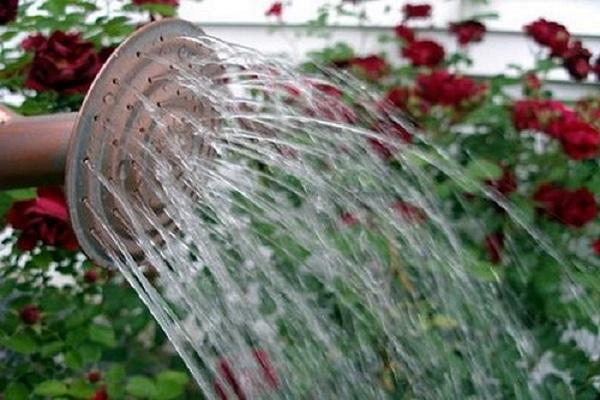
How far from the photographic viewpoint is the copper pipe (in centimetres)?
154

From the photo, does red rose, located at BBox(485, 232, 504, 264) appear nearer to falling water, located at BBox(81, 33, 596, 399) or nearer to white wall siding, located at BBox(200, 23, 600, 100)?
falling water, located at BBox(81, 33, 596, 399)

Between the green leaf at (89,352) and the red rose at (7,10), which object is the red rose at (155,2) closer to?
the red rose at (7,10)

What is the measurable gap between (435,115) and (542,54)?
695mm

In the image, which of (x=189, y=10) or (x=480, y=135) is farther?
(x=189, y=10)

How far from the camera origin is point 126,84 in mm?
1569

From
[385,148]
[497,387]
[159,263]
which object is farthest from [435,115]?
[159,263]

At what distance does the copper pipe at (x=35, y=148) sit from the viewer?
5.06 feet

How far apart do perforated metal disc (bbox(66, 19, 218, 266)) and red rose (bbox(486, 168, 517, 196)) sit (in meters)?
1.14

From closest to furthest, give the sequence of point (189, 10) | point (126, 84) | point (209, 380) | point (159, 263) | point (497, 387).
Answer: point (126, 84), point (159, 263), point (209, 380), point (497, 387), point (189, 10)

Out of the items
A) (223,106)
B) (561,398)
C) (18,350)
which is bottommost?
(561,398)

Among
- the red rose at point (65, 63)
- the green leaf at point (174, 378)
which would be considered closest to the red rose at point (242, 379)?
the green leaf at point (174, 378)

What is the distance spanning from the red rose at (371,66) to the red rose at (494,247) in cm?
49

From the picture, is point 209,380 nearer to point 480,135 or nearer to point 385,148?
point 385,148

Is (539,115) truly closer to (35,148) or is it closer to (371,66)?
(371,66)
